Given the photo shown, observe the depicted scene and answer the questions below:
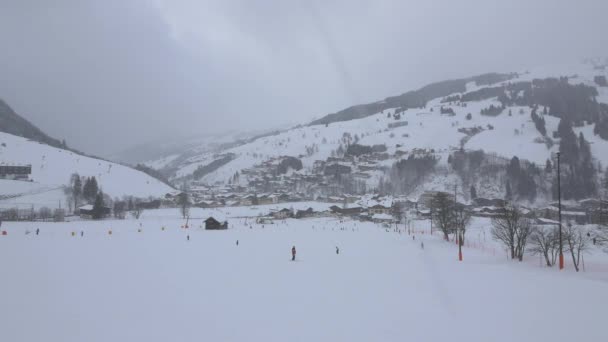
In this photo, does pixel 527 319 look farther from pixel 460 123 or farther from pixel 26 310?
pixel 460 123

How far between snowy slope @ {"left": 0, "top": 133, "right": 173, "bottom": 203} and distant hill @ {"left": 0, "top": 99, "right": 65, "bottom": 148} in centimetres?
3671

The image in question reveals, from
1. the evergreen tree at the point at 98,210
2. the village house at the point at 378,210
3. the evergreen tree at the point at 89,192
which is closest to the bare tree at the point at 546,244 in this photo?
the village house at the point at 378,210

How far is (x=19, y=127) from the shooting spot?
181m

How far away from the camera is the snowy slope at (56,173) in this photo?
99188 mm

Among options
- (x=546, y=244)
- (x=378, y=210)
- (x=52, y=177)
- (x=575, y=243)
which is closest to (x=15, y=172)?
(x=52, y=177)

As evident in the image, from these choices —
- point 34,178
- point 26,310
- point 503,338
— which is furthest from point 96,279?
point 34,178

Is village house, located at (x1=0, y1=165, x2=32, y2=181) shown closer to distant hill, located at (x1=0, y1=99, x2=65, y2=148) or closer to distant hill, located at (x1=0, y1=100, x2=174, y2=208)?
distant hill, located at (x1=0, y1=100, x2=174, y2=208)

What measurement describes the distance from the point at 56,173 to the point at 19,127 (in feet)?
327

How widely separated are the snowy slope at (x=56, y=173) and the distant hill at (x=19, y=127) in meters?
36.7

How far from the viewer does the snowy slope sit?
325ft

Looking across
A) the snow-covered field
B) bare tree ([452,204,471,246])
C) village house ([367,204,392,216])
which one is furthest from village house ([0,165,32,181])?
bare tree ([452,204,471,246])

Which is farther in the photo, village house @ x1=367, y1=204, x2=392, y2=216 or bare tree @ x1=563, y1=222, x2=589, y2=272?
village house @ x1=367, y1=204, x2=392, y2=216

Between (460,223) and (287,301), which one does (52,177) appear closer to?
(460,223)

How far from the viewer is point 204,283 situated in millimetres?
14281
